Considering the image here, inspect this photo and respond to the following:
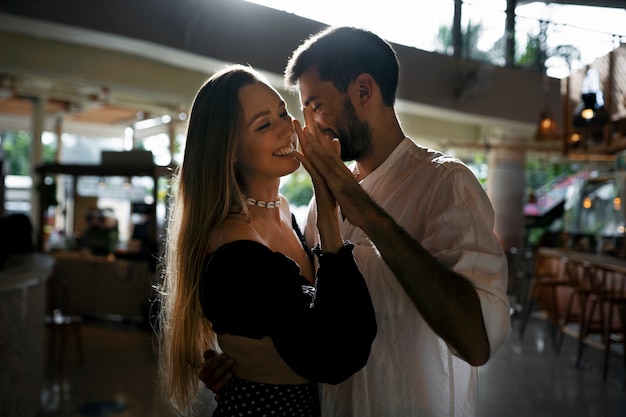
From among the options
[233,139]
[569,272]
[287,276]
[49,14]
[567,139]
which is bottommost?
[569,272]

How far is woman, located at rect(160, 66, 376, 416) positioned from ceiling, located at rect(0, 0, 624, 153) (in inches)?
191

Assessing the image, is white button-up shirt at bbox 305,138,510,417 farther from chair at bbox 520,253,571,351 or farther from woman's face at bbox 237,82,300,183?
chair at bbox 520,253,571,351

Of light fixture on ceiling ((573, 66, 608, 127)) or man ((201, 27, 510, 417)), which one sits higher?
light fixture on ceiling ((573, 66, 608, 127))

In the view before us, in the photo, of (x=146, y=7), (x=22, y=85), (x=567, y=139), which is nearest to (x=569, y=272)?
(x=567, y=139)

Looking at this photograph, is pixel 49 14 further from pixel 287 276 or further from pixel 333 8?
pixel 287 276

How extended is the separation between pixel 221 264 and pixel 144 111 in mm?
11343

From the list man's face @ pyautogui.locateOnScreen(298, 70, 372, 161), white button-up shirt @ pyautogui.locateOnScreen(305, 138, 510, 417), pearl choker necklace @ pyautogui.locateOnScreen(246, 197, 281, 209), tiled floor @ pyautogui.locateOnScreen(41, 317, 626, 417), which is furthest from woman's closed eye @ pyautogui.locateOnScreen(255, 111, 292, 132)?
tiled floor @ pyautogui.locateOnScreen(41, 317, 626, 417)

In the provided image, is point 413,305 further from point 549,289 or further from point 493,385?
point 549,289

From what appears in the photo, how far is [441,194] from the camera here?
1.50 m

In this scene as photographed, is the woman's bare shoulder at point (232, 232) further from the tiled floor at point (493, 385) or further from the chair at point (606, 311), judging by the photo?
the chair at point (606, 311)

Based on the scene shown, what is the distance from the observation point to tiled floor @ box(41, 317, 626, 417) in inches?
195

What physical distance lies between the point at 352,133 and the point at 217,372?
76 cm

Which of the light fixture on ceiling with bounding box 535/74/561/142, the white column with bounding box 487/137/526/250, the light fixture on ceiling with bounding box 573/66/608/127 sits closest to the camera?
the light fixture on ceiling with bounding box 573/66/608/127

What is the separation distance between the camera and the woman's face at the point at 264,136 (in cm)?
163
